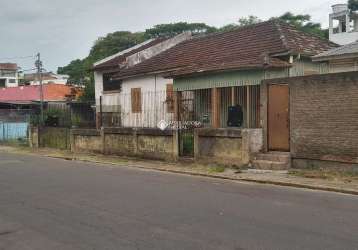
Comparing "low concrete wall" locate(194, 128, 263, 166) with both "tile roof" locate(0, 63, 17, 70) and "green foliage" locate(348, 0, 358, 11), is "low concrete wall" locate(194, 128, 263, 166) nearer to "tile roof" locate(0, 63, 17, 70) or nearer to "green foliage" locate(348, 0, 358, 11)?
"green foliage" locate(348, 0, 358, 11)

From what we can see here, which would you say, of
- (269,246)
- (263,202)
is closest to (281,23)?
(263,202)

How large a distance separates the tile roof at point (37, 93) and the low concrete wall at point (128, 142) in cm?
2737

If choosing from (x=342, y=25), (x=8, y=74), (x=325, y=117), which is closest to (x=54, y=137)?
(x=325, y=117)

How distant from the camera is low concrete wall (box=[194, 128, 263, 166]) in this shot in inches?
625

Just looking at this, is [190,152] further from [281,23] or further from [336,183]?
[281,23]

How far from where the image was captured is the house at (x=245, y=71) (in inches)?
689

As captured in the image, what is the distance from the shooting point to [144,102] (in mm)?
27734

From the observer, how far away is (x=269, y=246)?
671 cm

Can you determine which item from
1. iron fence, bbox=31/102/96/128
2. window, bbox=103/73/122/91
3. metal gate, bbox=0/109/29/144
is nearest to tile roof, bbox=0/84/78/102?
iron fence, bbox=31/102/96/128

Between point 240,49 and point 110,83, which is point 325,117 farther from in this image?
point 110,83

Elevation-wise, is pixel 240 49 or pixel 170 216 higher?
pixel 240 49

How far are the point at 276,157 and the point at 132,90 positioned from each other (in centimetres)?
1574

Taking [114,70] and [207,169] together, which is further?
[114,70]

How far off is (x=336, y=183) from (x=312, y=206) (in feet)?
9.95
